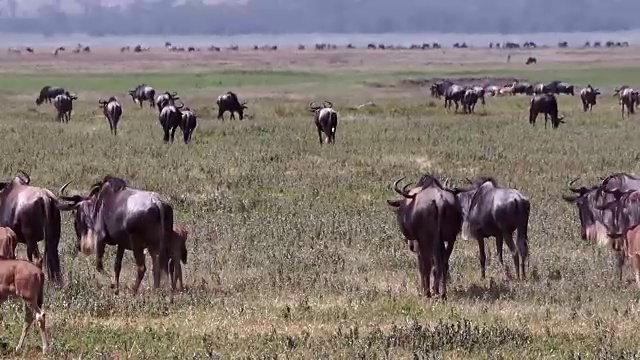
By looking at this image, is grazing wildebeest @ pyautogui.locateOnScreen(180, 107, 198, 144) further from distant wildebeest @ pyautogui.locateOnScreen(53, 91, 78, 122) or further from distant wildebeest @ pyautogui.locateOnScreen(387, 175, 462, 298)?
distant wildebeest @ pyautogui.locateOnScreen(387, 175, 462, 298)

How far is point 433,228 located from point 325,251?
350 centimetres

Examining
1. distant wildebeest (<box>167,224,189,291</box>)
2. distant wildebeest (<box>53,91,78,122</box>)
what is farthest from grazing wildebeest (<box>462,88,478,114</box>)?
distant wildebeest (<box>167,224,189,291</box>)

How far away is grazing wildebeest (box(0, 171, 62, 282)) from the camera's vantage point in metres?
13.5

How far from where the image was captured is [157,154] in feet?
93.1

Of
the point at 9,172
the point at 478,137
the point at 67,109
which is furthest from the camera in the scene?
the point at 67,109

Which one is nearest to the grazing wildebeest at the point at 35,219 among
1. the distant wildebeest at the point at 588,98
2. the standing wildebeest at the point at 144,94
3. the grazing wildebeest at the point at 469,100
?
the grazing wildebeest at the point at 469,100

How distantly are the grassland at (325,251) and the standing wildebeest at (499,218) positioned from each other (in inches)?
15.0

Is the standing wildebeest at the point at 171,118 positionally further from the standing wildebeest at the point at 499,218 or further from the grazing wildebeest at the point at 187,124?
the standing wildebeest at the point at 499,218

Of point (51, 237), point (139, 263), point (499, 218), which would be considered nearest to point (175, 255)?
point (139, 263)

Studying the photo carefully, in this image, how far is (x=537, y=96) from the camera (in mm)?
40344

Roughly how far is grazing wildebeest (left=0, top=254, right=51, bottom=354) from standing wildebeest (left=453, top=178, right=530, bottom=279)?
645 cm

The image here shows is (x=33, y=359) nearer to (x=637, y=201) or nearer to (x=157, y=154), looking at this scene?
(x=637, y=201)

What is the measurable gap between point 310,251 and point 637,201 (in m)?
4.77

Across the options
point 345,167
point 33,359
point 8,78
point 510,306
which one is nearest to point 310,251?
point 510,306
